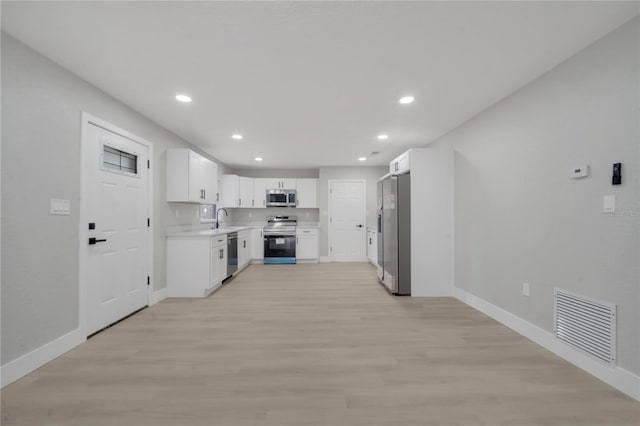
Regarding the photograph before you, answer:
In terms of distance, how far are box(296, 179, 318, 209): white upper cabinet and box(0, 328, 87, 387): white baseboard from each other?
5.01 metres

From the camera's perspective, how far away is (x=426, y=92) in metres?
2.69

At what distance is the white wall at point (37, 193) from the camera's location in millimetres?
1832

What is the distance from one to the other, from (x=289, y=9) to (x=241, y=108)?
1.62 metres

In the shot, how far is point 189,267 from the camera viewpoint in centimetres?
384

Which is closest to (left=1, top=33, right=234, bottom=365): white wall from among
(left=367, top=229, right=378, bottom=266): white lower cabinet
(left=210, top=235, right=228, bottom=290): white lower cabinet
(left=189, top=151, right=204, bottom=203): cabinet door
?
(left=189, top=151, right=204, bottom=203): cabinet door

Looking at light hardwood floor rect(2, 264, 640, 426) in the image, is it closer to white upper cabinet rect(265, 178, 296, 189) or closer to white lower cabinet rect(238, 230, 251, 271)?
white lower cabinet rect(238, 230, 251, 271)

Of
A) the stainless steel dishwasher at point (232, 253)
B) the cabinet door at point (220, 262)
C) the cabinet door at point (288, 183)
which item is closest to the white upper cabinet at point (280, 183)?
the cabinet door at point (288, 183)

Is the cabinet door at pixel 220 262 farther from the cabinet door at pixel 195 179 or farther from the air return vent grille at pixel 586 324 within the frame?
the air return vent grille at pixel 586 324

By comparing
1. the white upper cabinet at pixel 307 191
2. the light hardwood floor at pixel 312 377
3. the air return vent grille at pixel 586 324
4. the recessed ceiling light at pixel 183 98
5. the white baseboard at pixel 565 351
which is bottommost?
the light hardwood floor at pixel 312 377

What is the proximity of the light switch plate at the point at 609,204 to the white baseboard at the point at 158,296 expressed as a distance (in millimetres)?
4867

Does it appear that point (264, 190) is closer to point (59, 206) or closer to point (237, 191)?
point (237, 191)

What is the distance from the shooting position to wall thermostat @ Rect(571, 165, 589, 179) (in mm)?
1970

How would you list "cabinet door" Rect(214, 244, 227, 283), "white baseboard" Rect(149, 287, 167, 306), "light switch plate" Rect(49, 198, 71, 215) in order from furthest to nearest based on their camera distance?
1. "cabinet door" Rect(214, 244, 227, 283)
2. "white baseboard" Rect(149, 287, 167, 306)
3. "light switch plate" Rect(49, 198, 71, 215)

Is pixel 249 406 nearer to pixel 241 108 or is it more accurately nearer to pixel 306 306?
pixel 306 306
